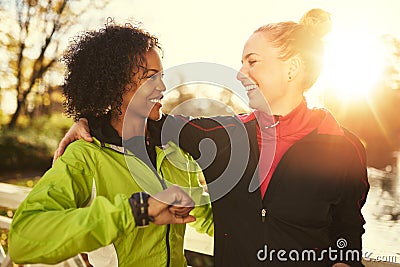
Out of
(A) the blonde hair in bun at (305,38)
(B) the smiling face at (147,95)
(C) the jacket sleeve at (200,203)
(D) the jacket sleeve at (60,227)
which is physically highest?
(A) the blonde hair in bun at (305,38)

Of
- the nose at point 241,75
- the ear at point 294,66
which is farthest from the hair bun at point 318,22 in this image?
the nose at point 241,75

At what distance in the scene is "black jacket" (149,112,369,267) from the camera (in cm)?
121

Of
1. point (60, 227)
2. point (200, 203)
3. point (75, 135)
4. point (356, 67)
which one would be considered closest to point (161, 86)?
point (75, 135)

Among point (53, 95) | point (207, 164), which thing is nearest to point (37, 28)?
point (53, 95)

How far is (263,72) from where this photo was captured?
1257 millimetres

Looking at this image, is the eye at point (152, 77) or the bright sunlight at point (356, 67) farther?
the bright sunlight at point (356, 67)

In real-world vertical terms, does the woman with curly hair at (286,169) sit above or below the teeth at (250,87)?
below

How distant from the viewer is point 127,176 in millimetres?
1211

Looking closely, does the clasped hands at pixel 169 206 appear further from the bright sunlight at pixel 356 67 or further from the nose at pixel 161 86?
the bright sunlight at pixel 356 67

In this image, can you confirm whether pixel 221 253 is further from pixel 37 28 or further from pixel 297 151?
pixel 37 28

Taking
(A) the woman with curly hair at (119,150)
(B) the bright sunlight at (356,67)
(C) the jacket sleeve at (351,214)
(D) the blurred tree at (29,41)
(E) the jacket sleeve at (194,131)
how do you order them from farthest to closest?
(D) the blurred tree at (29,41) < (B) the bright sunlight at (356,67) < (E) the jacket sleeve at (194,131) < (C) the jacket sleeve at (351,214) < (A) the woman with curly hair at (119,150)

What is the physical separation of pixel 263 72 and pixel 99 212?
1.93 feet

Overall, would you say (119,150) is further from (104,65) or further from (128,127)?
(104,65)

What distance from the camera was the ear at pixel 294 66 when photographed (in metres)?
1.28
